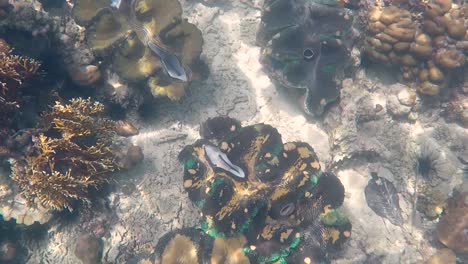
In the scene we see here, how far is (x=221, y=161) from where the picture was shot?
422 cm

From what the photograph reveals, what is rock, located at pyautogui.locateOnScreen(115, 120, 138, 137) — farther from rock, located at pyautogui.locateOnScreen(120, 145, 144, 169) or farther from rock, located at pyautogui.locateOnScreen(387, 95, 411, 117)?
rock, located at pyautogui.locateOnScreen(387, 95, 411, 117)

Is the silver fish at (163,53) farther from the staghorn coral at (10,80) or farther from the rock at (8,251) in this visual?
the rock at (8,251)

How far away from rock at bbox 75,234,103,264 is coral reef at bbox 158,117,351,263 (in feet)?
2.65

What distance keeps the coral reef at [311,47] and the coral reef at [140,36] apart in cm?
141

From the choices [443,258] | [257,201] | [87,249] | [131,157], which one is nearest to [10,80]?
[131,157]

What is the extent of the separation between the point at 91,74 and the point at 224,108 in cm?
205

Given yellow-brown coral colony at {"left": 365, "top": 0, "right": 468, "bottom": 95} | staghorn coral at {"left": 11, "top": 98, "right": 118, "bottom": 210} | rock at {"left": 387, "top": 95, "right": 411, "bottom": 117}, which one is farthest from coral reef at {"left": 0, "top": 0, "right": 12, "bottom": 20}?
rock at {"left": 387, "top": 95, "right": 411, "bottom": 117}

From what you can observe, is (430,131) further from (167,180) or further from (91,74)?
(91,74)

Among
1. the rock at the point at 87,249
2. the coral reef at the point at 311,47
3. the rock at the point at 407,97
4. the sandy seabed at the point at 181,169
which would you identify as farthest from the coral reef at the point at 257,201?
the rock at the point at 407,97

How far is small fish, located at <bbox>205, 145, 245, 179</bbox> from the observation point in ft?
13.7

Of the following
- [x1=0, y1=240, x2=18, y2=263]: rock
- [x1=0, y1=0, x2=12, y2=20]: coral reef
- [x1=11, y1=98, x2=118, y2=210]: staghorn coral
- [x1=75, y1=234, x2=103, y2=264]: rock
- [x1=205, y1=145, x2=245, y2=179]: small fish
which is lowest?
[x1=0, y1=240, x2=18, y2=263]: rock

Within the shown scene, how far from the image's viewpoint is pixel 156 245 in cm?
414

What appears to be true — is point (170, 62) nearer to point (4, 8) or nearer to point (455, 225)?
point (4, 8)

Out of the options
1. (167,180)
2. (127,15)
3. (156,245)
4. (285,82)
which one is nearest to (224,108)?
(285,82)
